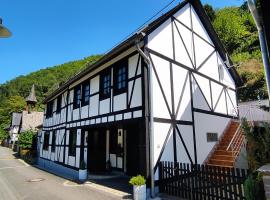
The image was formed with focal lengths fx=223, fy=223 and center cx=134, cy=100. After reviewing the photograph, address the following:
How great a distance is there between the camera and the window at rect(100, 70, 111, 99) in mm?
11775

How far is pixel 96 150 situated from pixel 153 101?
6498 millimetres

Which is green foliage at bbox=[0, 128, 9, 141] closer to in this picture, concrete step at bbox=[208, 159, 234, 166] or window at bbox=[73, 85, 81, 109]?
window at bbox=[73, 85, 81, 109]

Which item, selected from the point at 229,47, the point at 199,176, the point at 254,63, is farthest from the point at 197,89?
the point at 229,47

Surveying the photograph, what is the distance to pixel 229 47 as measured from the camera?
33156 millimetres

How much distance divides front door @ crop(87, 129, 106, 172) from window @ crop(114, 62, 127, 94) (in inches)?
163

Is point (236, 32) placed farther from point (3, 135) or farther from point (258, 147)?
point (3, 135)

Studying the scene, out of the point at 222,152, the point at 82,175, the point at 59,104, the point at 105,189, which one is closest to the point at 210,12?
the point at 59,104

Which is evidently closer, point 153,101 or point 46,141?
point 153,101

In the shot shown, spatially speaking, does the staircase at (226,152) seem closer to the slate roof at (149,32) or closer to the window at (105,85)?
the slate roof at (149,32)

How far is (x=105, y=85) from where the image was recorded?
12195 millimetres

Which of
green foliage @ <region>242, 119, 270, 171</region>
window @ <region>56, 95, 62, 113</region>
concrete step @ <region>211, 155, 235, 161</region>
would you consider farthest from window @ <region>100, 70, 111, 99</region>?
window @ <region>56, 95, 62, 113</region>

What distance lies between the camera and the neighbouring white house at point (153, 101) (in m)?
9.05

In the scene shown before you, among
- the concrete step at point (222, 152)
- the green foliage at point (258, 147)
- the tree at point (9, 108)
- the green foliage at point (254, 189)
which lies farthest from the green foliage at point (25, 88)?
the green foliage at point (254, 189)

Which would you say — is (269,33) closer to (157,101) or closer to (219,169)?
(219,169)
